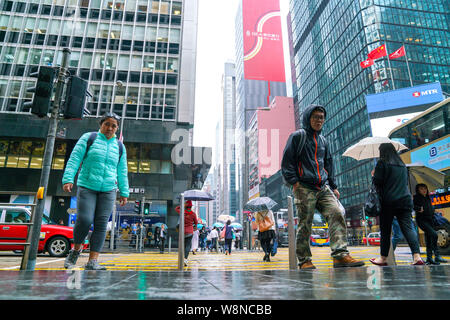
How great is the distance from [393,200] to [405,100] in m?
36.4

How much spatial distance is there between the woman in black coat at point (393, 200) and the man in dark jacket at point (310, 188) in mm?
1146

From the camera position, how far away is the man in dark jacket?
3.92 metres

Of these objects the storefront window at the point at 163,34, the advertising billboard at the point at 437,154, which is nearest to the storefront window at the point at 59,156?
the storefront window at the point at 163,34

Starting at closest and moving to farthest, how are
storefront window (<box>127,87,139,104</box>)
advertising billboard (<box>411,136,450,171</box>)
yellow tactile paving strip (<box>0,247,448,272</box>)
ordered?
1. yellow tactile paving strip (<box>0,247,448,272</box>)
2. advertising billboard (<box>411,136,450,171</box>)
3. storefront window (<box>127,87,139,104</box>)

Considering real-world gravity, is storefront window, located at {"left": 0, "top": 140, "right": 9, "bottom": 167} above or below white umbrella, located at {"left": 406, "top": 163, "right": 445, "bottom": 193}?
above

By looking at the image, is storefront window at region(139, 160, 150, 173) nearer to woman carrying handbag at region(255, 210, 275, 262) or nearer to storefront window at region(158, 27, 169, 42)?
storefront window at region(158, 27, 169, 42)

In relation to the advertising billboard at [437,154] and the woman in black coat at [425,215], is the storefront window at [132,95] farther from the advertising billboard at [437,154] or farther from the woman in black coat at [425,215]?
the woman in black coat at [425,215]

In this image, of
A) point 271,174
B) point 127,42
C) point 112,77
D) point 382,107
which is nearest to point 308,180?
point 112,77

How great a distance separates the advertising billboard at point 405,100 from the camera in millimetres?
33906

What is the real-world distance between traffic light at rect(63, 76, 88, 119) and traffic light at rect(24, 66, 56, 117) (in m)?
0.26

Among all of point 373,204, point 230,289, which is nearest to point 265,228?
point 373,204

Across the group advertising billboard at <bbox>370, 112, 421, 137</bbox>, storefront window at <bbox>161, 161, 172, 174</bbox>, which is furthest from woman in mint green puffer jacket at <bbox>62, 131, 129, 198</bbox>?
advertising billboard at <bbox>370, 112, 421, 137</bbox>
